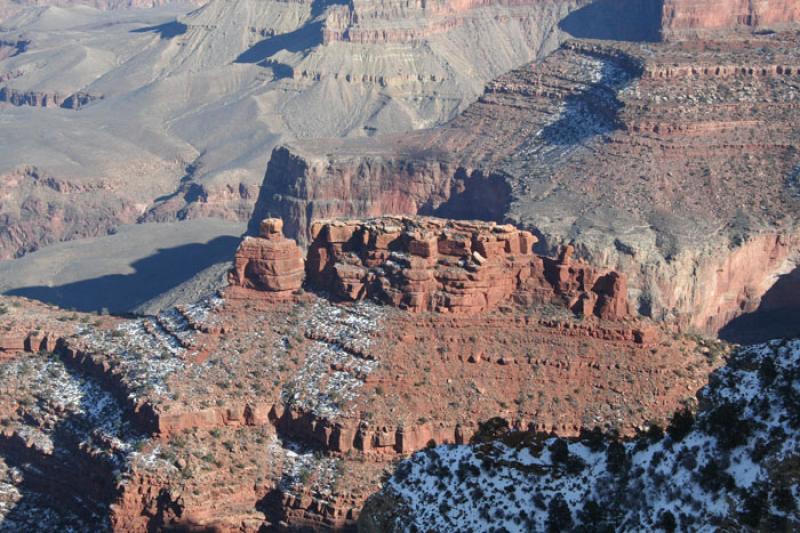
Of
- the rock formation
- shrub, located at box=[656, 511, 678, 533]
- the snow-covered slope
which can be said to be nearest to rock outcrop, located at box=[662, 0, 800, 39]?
the rock formation

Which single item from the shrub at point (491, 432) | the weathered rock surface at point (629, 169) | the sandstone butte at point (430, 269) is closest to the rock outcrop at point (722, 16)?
the weathered rock surface at point (629, 169)

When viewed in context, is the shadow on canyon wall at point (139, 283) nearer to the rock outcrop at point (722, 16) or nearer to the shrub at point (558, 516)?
the rock outcrop at point (722, 16)

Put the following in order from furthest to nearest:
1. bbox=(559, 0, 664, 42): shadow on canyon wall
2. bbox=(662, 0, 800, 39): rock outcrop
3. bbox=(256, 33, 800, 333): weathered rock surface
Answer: bbox=(559, 0, 664, 42): shadow on canyon wall
bbox=(662, 0, 800, 39): rock outcrop
bbox=(256, 33, 800, 333): weathered rock surface

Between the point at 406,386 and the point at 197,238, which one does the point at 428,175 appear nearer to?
the point at 197,238

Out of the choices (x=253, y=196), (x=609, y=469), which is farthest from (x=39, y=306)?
(x=253, y=196)

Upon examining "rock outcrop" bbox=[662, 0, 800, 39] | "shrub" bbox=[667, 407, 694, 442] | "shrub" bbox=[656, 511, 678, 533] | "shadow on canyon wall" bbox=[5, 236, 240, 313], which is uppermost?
"rock outcrop" bbox=[662, 0, 800, 39]

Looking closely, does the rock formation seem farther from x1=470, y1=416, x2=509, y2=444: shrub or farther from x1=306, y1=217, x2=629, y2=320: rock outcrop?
x1=470, y1=416, x2=509, y2=444: shrub
